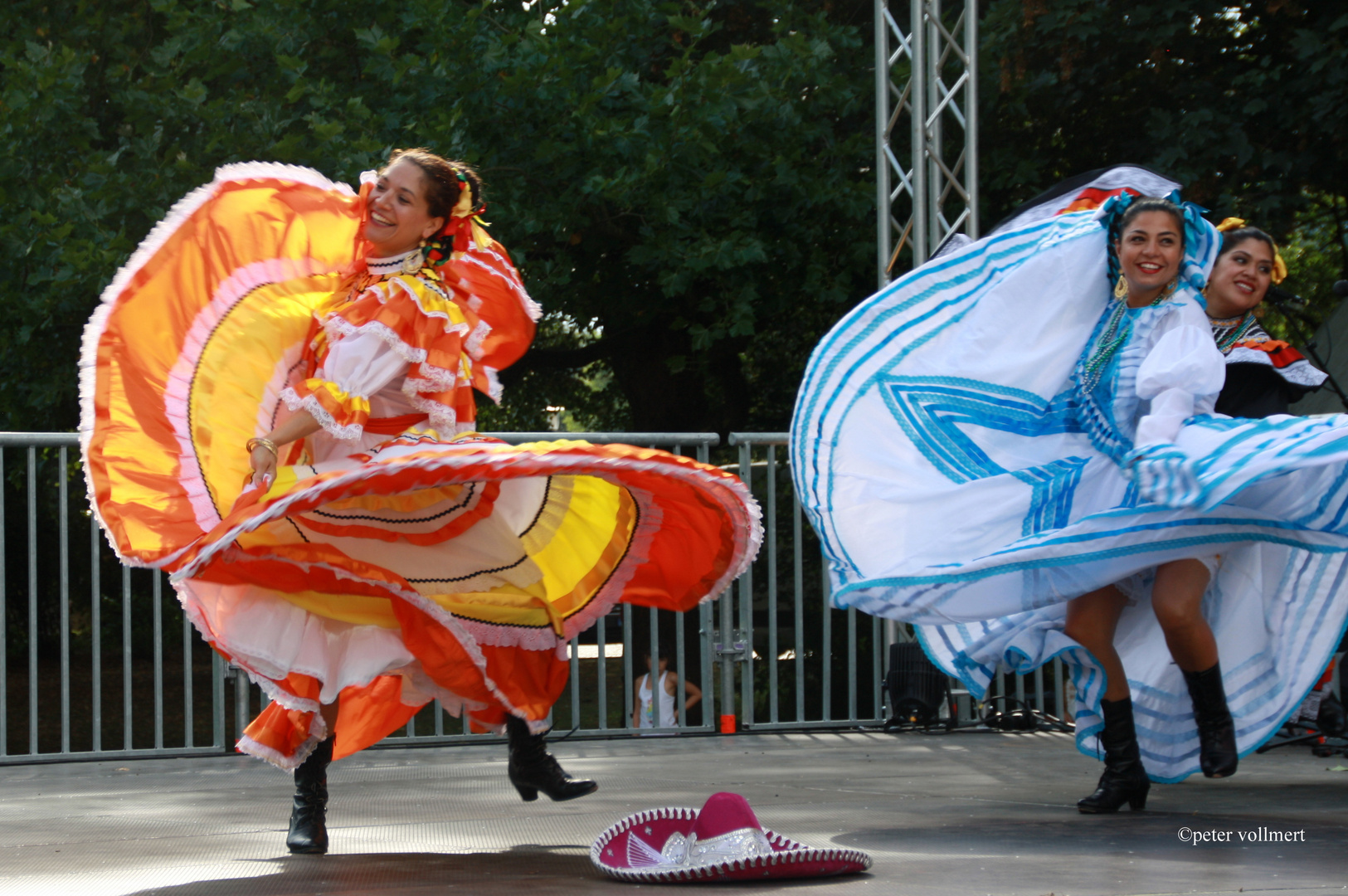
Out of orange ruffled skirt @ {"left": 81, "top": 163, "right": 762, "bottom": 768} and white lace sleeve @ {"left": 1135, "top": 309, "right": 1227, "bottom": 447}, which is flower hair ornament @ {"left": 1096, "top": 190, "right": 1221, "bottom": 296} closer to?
white lace sleeve @ {"left": 1135, "top": 309, "right": 1227, "bottom": 447}

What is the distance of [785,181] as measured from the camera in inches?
343

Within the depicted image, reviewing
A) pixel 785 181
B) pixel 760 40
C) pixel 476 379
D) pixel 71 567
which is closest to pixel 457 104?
pixel 785 181

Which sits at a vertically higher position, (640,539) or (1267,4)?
(1267,4)

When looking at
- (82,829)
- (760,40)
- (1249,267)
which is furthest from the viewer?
(760,40)

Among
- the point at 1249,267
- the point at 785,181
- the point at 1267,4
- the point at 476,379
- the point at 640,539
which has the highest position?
the point at 1267,4

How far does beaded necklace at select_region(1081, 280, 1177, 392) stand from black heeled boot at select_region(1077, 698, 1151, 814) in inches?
32.6

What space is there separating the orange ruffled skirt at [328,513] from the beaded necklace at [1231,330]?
1.75 metres

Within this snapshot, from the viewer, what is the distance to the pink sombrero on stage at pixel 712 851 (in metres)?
2.48

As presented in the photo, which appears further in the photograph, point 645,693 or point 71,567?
point 71,567

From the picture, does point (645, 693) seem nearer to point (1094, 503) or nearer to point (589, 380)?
point (1094, 503)

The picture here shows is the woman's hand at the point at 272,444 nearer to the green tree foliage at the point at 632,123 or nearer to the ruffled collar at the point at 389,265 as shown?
the ruffled collar at the point at 389,265

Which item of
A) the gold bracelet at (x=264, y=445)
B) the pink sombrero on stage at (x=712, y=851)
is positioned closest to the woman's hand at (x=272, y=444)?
the gold bracelet at (x=264, y=445)

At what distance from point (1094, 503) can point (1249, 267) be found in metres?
1.08

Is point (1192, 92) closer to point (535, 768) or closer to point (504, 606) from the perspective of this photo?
point (504, 606)
